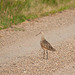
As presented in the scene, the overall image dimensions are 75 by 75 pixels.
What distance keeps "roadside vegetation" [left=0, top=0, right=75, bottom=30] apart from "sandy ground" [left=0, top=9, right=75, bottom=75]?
14.1 inches

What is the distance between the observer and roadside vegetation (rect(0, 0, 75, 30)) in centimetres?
1221

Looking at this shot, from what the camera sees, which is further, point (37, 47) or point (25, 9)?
point (25, 9)

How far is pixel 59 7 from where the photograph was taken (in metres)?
15.3

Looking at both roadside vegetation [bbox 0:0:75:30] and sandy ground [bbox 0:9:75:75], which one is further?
roadside vegetation [bbox 0:0:75:30]

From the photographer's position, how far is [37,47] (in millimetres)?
9648

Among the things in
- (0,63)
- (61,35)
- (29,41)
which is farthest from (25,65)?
(61,35)

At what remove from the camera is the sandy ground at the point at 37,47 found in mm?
7570

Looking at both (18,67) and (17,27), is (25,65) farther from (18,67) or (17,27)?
(17,27)

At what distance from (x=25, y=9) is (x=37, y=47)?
427 centimetres

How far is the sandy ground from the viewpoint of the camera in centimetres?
757

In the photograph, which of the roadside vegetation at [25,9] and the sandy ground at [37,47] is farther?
the roadside vegetation at [25,9]

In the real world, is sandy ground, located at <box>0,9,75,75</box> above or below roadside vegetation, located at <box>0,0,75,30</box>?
below

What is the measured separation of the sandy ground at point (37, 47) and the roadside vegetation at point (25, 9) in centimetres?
36

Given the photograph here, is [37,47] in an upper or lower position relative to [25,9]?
lower
